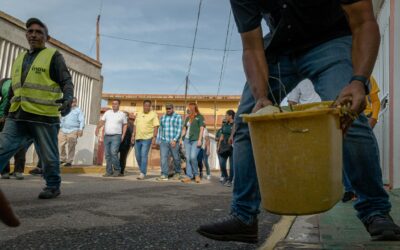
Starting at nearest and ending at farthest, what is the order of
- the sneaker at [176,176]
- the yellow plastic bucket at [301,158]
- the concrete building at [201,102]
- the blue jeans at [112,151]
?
the yellow plastic bucket at [301,158] < the sneaker at [176,176] < the blue jeans at [112,151] < the concrete building at [201,102]

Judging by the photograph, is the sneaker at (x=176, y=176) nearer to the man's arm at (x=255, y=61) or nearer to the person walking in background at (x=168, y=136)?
the person walking in background at (x=168, y=136)

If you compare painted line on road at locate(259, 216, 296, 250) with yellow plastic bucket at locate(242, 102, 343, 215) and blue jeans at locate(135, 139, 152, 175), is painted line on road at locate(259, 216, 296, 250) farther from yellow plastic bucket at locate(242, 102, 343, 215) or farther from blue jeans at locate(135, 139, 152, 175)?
blue jeans at locate(135, 139, 152, 175)

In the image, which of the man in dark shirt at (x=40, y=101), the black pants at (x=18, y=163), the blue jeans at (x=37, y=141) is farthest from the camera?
the black pants at (x=18, y=163)

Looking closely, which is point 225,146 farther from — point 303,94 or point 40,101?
point 40,101

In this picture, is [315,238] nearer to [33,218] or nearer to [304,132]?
[304,132]

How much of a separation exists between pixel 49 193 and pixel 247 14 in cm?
339

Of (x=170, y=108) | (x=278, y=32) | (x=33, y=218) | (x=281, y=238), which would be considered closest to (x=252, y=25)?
(x=278, y=32)

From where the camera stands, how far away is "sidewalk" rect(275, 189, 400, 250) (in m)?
2.38

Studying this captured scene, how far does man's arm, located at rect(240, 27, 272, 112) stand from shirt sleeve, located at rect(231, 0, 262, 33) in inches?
1.2

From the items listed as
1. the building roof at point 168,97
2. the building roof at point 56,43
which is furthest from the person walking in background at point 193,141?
the building roof at point 168,97

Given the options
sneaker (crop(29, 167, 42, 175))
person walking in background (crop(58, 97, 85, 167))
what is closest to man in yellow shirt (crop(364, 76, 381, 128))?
sneaker (crop(29, 167, 42, 175))

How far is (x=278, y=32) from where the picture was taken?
2537 millimetres

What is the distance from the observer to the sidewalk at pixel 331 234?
2380 millimetres

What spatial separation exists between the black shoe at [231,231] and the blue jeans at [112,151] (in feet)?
27.4
